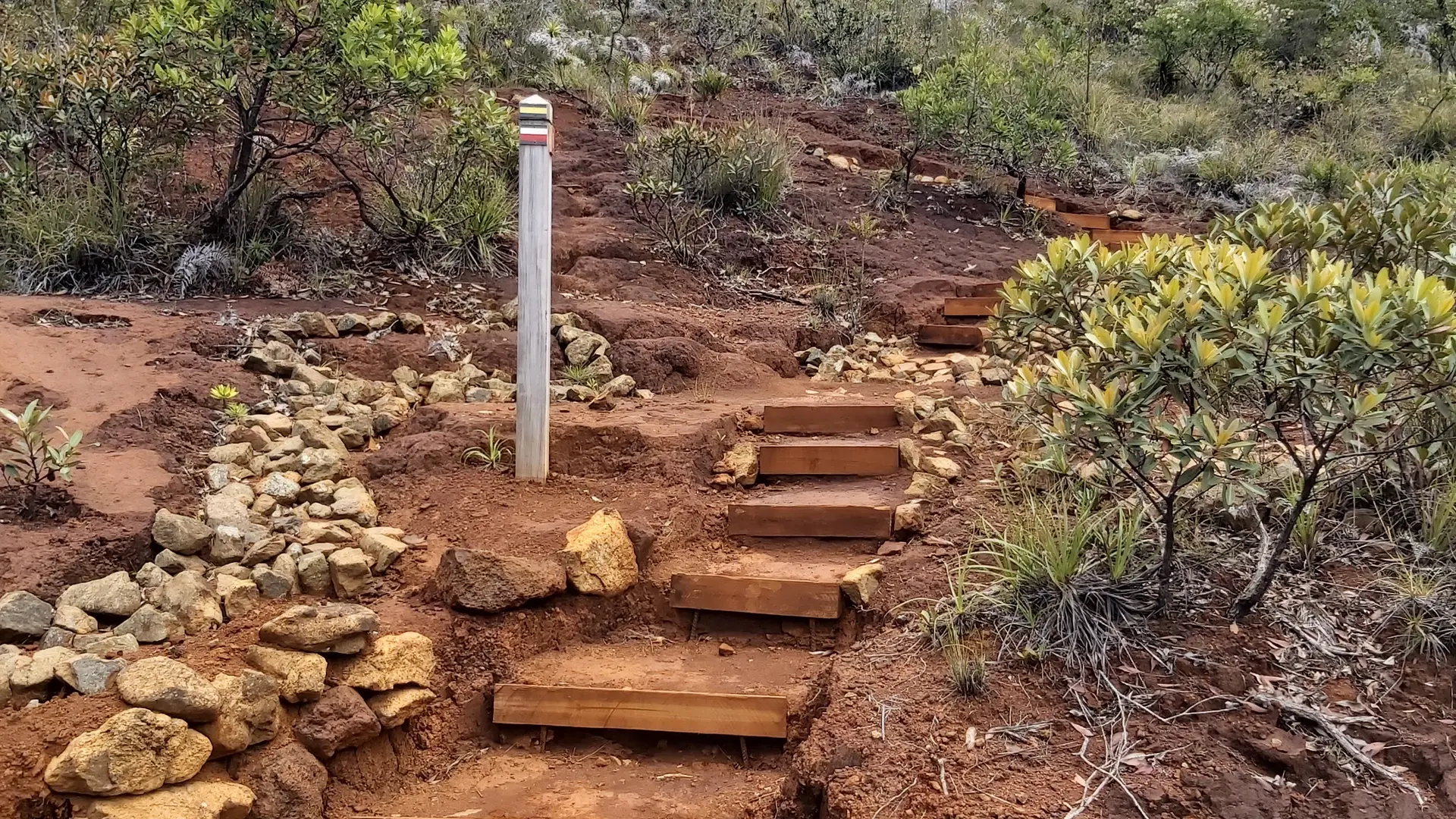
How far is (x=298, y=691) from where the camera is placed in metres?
2.95

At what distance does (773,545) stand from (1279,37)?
1455cm

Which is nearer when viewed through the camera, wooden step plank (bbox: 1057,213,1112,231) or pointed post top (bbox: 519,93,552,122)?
pointed post top (bbox: 519,93,552,122)

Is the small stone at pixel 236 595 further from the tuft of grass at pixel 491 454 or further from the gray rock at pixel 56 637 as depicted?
the tuft of grass at pixel 491 454

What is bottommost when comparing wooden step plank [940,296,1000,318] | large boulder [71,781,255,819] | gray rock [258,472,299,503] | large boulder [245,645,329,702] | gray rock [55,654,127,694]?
large boulder [71,781,255,819]

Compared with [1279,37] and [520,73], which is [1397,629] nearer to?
[520,73]

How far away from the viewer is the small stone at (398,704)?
3.09 metres

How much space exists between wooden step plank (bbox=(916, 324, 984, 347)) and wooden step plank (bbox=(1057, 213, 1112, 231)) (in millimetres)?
3528

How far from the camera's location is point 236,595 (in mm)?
3250

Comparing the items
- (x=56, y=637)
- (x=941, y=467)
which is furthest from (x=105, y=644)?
(x=941, y=467)

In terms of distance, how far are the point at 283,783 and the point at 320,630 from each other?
46cm

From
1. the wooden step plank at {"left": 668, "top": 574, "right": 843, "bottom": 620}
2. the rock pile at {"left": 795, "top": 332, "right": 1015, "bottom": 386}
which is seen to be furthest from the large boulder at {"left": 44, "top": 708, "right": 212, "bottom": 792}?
the rock pile at {"left": 795, "top": 332, "right": 1015, "bottom": 386}

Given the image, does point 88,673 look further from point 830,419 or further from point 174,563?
point 830,419

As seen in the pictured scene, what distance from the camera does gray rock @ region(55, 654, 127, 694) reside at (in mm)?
2719

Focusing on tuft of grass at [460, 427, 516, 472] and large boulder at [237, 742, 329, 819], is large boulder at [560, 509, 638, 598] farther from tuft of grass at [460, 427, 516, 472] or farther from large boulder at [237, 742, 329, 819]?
large boulder at [237, 742, 329, 819]
